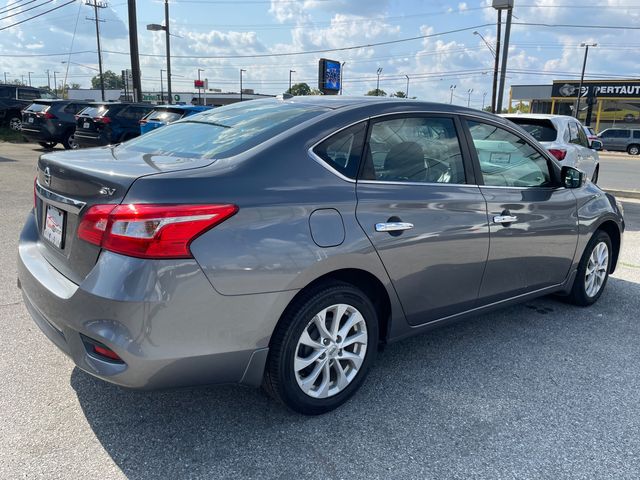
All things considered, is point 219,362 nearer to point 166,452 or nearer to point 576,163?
point 166,452

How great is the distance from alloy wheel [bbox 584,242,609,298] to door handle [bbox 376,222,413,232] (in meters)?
2.42

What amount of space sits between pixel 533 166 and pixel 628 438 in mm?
2031

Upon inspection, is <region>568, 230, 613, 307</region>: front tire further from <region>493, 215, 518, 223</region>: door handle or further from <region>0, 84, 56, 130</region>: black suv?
<region>0, 84, 56, 130</region>: black suv

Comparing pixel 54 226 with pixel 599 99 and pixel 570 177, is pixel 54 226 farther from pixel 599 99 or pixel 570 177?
pixel 599 99

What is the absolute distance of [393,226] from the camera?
2.95 metres

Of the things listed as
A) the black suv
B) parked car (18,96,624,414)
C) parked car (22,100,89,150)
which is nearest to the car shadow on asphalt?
parked car (18,96,624,414)

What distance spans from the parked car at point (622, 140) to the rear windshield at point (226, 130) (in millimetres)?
36773

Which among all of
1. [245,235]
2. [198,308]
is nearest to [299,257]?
[245,235]

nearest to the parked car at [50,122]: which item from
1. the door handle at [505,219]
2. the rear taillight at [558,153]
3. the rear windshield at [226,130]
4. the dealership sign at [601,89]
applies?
the rear taillight at [558,153]

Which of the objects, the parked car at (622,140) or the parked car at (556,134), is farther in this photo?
the parked car at (622,140)

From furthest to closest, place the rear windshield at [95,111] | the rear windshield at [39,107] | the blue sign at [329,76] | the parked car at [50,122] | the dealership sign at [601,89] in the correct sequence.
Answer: the dealership sign at [601,89] → the blue sign at [329,76] → the rear windshield at [39,107] → the parked car at [50,122] → the rear windshield at [95,111]

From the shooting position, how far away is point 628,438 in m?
2.80

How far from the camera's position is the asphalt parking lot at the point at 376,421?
2.49m

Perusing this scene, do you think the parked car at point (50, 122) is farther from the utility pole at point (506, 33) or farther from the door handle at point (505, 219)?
the utility pole at point (506, 33)
